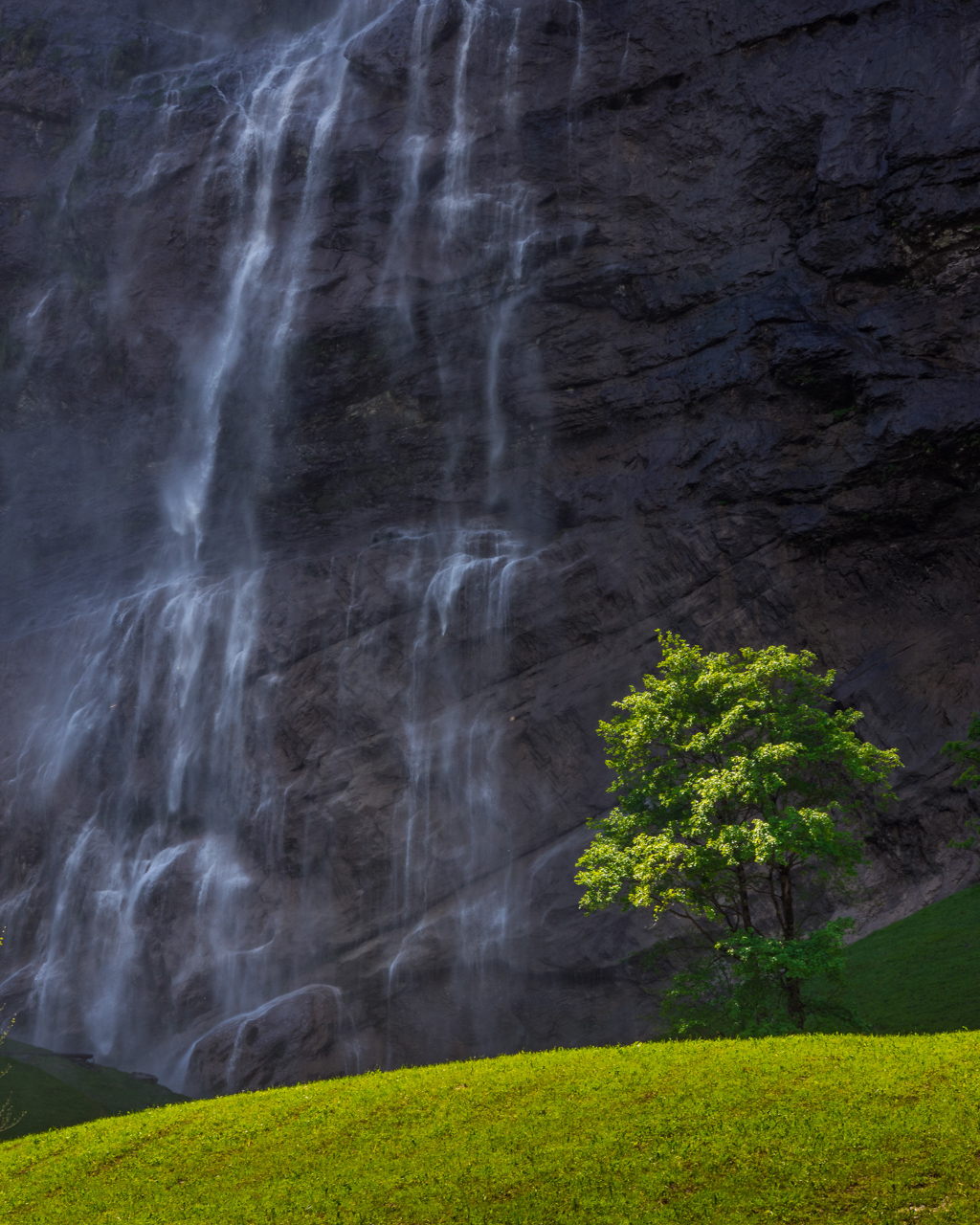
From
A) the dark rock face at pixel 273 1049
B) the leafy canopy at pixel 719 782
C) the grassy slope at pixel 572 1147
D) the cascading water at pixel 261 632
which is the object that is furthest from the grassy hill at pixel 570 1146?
the cascading water at pixel 261 632

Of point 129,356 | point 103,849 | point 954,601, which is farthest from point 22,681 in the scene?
point 954,601

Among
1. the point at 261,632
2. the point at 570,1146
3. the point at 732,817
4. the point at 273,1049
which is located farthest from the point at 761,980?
the point at 261,632

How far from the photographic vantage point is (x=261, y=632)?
1783 inches

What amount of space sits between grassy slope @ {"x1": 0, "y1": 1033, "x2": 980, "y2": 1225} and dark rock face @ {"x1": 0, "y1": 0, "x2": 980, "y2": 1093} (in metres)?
18.7

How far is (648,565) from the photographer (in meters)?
42.3

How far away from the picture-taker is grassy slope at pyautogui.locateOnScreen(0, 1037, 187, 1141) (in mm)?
27938

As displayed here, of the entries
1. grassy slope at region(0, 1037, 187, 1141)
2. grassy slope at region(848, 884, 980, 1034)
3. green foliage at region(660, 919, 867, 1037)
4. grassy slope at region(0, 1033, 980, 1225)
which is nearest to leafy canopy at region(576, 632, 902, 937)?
green foliage at region(660, 919, 867, 1037)

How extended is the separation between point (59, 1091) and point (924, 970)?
82.6 feet

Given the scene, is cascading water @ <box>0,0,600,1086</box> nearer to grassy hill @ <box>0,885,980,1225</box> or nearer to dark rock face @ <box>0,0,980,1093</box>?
dark rock face @ <box>0,0,980,1093</box>

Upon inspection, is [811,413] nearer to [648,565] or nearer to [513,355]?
[648,565]

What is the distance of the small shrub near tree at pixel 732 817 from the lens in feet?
64.6

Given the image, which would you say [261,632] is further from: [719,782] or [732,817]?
[719,782]

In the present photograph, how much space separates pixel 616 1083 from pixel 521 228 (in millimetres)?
43321

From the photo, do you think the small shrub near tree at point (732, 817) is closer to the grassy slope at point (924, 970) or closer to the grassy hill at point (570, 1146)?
the grassy hill at point (570, 1146)
